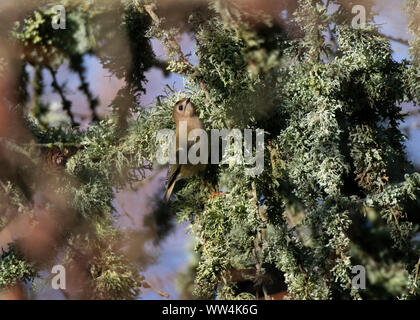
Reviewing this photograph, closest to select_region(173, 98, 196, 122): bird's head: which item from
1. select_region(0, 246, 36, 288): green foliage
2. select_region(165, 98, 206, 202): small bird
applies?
select_region(165, 98, 206, 202): small bird

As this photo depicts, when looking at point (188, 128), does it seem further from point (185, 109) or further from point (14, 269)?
point (14, 269)

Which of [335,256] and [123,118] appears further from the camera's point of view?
[123,118]

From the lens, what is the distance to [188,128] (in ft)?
2.06

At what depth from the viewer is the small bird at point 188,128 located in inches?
24.7

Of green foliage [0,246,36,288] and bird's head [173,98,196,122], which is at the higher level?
bird's head [173,98,196,122]

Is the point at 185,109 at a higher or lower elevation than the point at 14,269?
higher

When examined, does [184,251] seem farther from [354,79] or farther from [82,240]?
[354,79]

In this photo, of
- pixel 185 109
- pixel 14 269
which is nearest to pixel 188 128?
pixel 185 109

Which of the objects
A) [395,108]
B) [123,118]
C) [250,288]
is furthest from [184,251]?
[395,108]

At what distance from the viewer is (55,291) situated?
Answer: 0.67 m

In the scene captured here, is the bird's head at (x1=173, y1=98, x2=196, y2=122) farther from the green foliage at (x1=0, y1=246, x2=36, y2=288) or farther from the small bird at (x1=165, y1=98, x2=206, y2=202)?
the green foliage at (x1=0, y1=246, x2=36, y2=288)

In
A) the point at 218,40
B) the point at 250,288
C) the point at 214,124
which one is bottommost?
the point at 250,288

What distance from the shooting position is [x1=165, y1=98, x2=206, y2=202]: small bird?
0.63 meters

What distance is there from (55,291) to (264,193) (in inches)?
12.1
